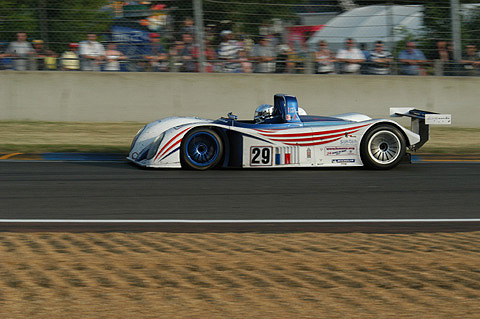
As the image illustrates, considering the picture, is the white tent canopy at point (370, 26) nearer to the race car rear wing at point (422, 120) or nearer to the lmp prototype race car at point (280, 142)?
the race car rear wing at point (422, 120)

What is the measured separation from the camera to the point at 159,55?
15.0 m

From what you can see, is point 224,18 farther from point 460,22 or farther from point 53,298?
point 53,298

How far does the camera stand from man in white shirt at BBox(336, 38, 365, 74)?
15.3 m

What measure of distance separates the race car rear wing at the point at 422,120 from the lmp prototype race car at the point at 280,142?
0.02 meters

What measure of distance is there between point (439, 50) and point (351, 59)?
2.14m

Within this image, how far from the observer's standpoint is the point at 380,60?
15508mm

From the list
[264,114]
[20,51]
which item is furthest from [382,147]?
[20,51]

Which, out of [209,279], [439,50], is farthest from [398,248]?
[439,50]

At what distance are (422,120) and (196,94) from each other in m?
6.24

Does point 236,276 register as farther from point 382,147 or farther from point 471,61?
point 471,61

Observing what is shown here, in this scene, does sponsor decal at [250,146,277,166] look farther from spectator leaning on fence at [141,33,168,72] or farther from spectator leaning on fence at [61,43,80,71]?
spectator leaning on fence at [61,43,80,71]

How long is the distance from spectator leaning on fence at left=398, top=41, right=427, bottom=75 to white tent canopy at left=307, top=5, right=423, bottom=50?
346 mm

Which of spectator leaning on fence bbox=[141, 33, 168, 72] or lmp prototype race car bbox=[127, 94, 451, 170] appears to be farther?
spectator leaning on fence bbox=[141, 33, 168, 72]

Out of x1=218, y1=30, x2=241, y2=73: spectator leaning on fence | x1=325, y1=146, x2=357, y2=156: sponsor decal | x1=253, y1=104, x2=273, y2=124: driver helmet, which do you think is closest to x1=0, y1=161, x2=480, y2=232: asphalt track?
x1=325, y1=146, x2=357, y2=156: sponsor decal
